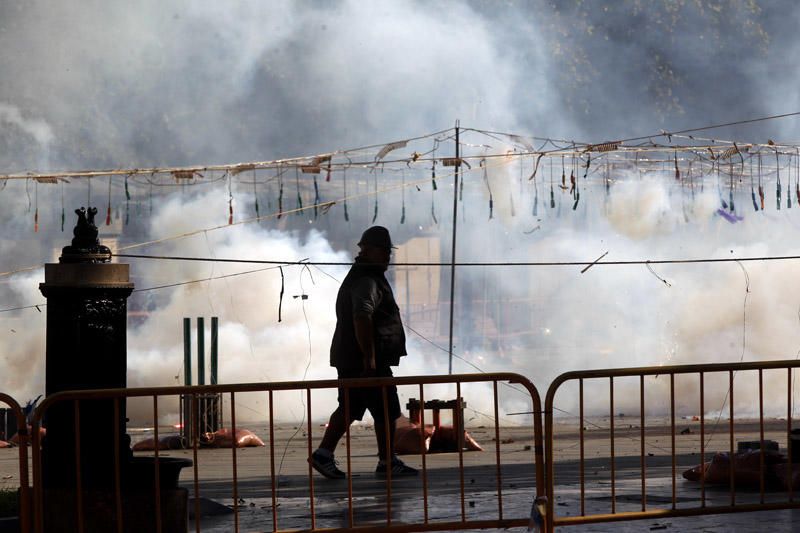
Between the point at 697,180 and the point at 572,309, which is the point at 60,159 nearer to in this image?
the point at 572,309

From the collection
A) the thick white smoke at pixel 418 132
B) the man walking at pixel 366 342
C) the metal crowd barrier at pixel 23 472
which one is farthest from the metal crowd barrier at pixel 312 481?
the thick white smoke at pixel 418 132

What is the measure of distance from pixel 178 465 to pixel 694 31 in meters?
33.3

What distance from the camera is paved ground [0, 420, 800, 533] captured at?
6.95 metres

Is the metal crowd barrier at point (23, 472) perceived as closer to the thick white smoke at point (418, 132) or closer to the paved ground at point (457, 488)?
the paved ground at point (457, 488)

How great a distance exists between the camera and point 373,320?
916 centimetres

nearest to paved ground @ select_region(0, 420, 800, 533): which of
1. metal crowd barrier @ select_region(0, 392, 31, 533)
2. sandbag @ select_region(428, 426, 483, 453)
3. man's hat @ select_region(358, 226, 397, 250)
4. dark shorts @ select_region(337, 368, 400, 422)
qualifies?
sandbag @ select_region(428, 426, 483, 453)

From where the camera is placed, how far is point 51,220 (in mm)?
32906

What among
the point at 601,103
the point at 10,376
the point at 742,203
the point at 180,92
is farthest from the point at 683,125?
the point at 10,376

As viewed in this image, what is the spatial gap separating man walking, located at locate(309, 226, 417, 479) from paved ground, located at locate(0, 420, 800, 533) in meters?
0.25

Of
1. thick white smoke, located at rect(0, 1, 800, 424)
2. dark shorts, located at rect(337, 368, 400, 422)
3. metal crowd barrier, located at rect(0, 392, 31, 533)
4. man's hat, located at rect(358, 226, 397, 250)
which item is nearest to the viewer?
metal crowd barrier, located at rect(0, 392, 31, 533)

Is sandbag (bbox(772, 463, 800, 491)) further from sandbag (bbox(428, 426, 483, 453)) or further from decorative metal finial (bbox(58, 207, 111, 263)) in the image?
decorative metal finial (bbox(58, 207, 111, 263))

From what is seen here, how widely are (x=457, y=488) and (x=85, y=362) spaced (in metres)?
3.00

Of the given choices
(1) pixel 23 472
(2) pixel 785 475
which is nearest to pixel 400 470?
(2) pixel 785 475

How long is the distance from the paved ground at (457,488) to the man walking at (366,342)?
0.25 m
